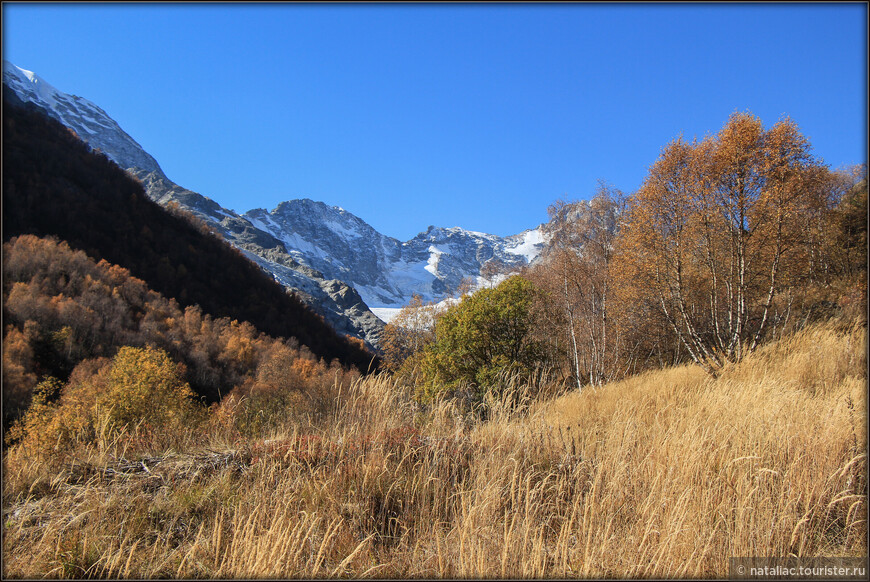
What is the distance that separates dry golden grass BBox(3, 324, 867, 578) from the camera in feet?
7.29

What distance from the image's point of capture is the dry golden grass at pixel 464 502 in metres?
2.22

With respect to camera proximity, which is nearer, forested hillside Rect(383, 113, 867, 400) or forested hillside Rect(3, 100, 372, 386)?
forested hillside Rect(383, 113, 867, 400)

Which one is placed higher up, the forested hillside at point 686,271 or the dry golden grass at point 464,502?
the forested hillside at point 686,271

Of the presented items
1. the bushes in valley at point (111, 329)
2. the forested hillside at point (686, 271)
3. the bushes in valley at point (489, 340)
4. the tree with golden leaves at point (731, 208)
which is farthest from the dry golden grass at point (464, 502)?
the bushes in valley at point (111, 329)

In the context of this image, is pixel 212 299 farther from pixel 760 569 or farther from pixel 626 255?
pixel 760 569

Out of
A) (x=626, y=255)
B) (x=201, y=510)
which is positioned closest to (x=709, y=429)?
(x=201, y=510)

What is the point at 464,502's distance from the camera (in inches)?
107

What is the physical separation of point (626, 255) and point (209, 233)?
316 feet

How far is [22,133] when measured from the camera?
68062 mm

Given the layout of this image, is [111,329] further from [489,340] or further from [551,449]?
[551,449]

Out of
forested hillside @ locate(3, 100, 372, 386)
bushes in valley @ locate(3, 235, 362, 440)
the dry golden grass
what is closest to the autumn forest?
the dry golden grass

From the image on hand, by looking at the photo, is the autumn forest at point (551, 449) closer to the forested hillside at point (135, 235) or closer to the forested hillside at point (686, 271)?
the forested hillside at point (686, 271)

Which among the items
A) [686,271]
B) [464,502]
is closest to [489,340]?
[686,271]

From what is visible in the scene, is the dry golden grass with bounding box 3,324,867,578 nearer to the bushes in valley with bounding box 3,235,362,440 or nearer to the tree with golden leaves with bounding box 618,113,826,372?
the tree with golden leaves with bounding box 618,113,826,372
